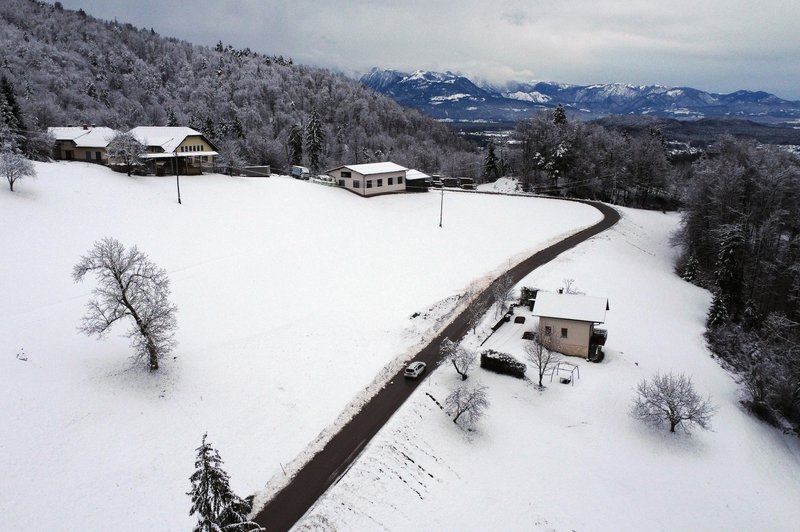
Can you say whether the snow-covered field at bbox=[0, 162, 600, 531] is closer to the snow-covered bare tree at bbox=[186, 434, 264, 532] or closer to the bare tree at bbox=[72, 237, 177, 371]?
the bare tree at bbox=[72, 237, 177, 371]

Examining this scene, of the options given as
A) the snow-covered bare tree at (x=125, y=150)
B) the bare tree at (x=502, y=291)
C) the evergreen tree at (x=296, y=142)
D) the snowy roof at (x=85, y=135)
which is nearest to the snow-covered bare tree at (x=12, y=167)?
the snow-covered bare tree at (x=125, y=150)

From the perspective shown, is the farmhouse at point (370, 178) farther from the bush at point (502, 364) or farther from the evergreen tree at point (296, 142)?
the bush at point (502, 364)

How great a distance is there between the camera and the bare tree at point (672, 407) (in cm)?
2653

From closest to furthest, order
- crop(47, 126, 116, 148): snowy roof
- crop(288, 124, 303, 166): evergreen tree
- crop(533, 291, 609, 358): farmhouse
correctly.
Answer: crop(533, 291, 609, 358): farmhouse → crop(47, 126, 116, 148): snowy roof → crop(288, 124, 303, 166): evergreen tree

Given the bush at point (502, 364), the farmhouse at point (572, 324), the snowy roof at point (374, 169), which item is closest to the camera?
the bush at point (502, 364)

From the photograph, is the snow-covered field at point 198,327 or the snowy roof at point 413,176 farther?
the snowy roof at point 413,176

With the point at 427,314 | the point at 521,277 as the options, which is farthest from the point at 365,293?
the point at 521,277

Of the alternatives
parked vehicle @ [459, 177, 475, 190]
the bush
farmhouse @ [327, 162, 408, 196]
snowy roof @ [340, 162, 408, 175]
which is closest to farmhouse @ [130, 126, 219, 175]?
farmhouse @ [327, 162, 408, 196]

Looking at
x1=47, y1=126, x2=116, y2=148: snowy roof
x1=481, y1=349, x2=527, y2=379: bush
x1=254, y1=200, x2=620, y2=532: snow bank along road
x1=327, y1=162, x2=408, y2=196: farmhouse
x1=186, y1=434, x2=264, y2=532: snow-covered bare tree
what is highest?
x1=47, y1=126, x2=116, y2=148: snowy roof

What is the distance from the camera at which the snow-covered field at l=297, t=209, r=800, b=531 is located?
2094cm

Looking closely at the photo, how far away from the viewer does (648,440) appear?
26.5m

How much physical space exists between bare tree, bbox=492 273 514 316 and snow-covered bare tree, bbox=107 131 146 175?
152 feet

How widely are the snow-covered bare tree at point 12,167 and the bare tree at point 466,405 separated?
4480cm

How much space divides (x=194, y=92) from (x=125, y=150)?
9562cm
